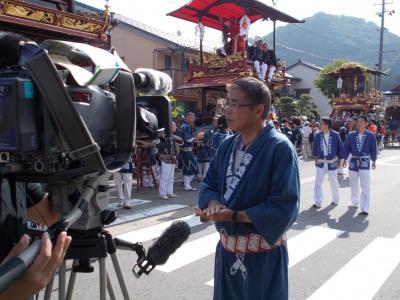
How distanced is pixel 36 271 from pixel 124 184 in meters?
6.41

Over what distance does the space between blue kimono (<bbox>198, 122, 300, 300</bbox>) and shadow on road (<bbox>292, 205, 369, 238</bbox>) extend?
3836mm

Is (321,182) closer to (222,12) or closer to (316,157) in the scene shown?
(316,157)

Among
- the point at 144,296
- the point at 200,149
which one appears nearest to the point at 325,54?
the point at 200,149

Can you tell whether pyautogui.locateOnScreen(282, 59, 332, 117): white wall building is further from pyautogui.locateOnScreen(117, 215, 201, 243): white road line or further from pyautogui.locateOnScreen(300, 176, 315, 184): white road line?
pyautogui.locateOnScreen(117, 215, 201, 243): white road line

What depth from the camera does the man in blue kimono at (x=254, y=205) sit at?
7.19ft

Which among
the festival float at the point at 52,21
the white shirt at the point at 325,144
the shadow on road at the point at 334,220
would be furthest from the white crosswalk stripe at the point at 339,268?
the festival float at the point at 52,21

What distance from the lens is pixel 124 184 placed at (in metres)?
7.41

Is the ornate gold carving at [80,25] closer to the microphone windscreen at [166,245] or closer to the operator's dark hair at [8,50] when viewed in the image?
the operator's dark hair at [8,50]

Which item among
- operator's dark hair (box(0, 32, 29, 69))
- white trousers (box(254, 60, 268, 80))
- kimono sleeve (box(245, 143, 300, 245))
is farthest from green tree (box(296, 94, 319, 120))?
operator's dark hair (box(0, 32, 29, 69))

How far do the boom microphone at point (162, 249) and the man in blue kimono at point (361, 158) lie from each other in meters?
6.08

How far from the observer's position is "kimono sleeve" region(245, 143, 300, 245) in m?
2.17

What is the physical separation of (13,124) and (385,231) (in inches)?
234

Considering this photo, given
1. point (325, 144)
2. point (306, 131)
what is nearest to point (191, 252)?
point (325, 144)

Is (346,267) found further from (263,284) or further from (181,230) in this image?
(181,230)
